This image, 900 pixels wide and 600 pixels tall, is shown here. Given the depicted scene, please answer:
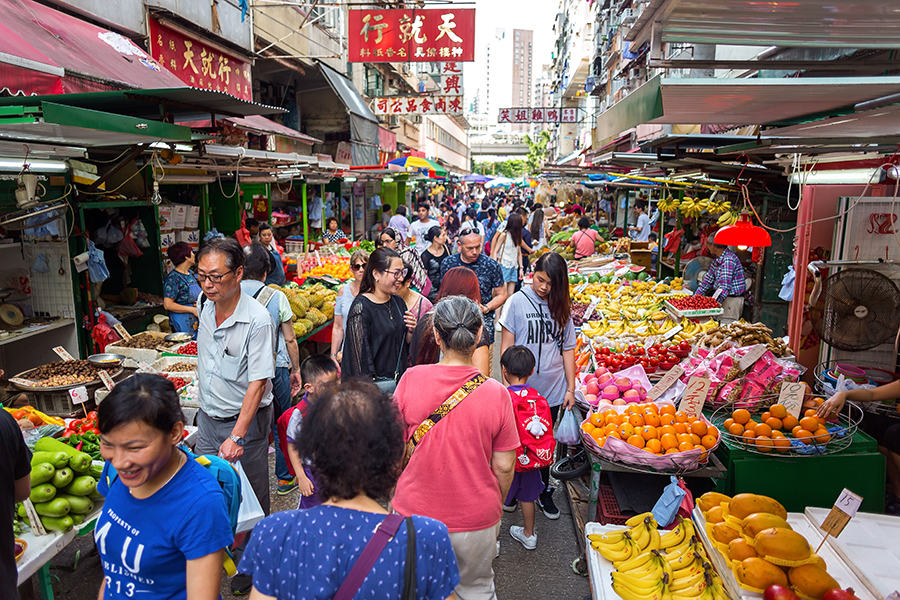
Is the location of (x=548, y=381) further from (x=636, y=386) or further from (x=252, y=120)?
(x=252, y=120)

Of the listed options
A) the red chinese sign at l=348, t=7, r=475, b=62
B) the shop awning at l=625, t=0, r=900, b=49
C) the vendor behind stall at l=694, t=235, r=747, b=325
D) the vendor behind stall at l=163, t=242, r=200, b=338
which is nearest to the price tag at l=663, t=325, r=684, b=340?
the vendor behind stall at l=694, t=235, r=747, b=325

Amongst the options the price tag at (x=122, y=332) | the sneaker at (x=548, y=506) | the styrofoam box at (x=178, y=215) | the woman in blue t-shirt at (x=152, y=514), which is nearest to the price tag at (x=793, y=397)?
the sneaker at (x=548, y=506)

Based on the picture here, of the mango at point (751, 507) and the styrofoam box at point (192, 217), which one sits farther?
the styrofoam box at point (192, 217)

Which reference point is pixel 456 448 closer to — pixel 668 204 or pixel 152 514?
pixel 152 514

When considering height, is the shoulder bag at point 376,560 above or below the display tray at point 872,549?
above

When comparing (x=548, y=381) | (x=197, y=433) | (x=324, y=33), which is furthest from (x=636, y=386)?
(x=324, y=33)

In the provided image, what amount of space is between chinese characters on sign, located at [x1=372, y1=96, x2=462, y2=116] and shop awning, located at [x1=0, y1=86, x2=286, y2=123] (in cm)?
1244

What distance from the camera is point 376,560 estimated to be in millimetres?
1480

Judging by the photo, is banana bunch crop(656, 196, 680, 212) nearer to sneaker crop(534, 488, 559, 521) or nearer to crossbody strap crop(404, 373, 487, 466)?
sneaker crop(534, 488, 559, 521)

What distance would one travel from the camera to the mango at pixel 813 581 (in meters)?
2.57

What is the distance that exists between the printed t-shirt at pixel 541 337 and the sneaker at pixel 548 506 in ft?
2.67

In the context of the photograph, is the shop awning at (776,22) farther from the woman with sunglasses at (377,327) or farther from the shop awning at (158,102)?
the shop awning at (158,102)

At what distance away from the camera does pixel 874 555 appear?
9.66ft

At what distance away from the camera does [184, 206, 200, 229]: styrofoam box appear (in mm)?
9219
